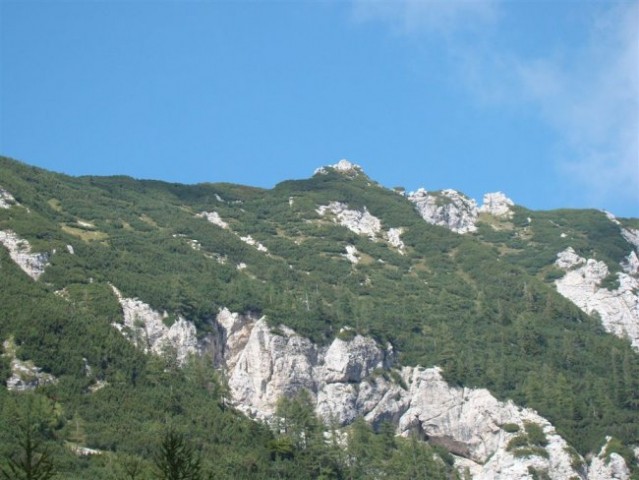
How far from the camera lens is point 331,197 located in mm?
186500

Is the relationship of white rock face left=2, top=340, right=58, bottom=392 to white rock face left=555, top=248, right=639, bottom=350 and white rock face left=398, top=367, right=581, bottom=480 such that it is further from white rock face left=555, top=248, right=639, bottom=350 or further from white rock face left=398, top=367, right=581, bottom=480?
white rock face left=555, top=248, right=639, bottom=350

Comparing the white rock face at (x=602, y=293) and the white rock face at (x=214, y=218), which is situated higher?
the white rock face at (x=214, y=218)

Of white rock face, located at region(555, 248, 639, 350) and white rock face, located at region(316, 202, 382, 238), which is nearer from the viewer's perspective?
white rock face, located at region(555, 248, 639, 350)

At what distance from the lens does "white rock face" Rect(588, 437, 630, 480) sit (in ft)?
311

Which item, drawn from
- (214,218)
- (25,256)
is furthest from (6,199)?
(214,218)

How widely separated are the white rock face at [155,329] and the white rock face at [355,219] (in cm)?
6683

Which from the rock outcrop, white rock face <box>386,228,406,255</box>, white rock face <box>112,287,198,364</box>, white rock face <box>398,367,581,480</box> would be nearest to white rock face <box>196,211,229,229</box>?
the rock outcrop

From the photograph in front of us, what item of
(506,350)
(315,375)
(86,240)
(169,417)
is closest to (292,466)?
(169,417)

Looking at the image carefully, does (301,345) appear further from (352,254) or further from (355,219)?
(355,219)

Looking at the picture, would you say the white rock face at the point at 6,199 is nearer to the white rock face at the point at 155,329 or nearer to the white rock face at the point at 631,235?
the white rock face at the point at 155,329

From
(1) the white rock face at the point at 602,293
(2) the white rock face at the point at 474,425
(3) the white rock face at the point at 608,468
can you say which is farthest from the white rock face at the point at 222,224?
(3) the white rock face at the point at 608,468

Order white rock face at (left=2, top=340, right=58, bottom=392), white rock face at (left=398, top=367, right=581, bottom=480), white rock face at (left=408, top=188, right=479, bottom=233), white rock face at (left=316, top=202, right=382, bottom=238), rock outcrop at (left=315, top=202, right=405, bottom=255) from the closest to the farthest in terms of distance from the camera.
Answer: white rock face at (left=2, top=340, right=58, bottom=392) → white rock face at (left=398, top=367, right=581, bottom=480) → rock outcrop at (left=315, top=202, right=405, bottom=255) → white rock face at (left=316, top=202, right=382, bottom=238) → white rock face at (left=408, top=188, right=479, bottom=233)

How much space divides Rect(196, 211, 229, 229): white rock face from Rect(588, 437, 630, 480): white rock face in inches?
3327

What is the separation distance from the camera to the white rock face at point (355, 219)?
17638 centimetres
